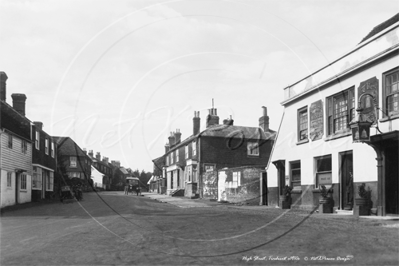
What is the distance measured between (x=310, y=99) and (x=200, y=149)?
73.3 feet

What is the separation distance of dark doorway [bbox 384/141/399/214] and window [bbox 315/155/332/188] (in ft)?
14.5

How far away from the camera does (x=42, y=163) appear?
37031mm

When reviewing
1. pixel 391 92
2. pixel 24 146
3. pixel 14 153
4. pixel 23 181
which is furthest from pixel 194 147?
pixel 391 92

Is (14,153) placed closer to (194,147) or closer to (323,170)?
(194,147)

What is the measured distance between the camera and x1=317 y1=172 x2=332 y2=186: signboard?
19.8m

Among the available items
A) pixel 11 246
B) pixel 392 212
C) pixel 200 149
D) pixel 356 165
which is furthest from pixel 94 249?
pixel 200 149

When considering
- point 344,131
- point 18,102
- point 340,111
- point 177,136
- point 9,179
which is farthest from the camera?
point 177,136

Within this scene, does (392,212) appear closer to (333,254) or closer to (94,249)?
(333,254)

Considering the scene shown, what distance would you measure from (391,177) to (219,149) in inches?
1136

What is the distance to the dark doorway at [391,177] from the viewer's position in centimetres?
1527

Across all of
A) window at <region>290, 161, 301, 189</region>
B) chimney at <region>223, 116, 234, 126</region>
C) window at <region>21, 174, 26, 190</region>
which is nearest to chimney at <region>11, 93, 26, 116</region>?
window at <region>21, 174, 26, 190</region>

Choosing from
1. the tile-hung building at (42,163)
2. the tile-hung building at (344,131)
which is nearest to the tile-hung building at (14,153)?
the tile-hung building at (42,163)

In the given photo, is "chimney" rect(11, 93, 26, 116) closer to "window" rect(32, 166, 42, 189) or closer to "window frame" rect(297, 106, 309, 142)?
"window" rect(32, 166, 42, 189)

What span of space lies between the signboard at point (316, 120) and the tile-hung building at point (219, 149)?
19900mm
